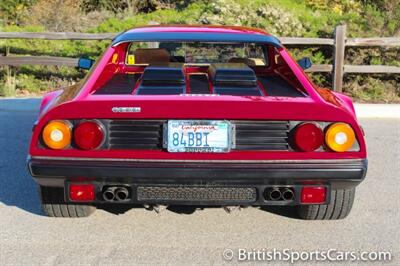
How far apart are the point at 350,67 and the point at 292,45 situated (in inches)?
46.5

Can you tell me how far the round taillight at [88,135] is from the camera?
3.43 m

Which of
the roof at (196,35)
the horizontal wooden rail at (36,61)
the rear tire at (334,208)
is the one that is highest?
the roof at (196,35)

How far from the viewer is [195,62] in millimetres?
5328

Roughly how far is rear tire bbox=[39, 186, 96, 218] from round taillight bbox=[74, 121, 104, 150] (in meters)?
0.61

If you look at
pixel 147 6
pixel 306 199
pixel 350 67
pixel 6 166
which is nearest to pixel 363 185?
pixel 306 199

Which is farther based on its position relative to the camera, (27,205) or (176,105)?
(27,205)

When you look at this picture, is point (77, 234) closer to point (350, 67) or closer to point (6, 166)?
point (6, 166)

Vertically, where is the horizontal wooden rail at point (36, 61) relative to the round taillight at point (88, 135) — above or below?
above

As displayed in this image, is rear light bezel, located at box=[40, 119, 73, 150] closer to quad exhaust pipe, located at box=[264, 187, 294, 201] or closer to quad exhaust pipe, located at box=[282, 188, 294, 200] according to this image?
quad exhaust pipe, located at box=[264, 187, 294, 201]

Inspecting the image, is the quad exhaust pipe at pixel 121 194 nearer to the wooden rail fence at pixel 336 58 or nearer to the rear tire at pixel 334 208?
the rear tire at pixel 334 208

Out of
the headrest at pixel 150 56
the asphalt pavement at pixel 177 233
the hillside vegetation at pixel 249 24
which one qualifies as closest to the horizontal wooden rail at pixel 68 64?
the hillside vegetation at pixel 249 24

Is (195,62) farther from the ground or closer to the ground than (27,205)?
farther from the ground

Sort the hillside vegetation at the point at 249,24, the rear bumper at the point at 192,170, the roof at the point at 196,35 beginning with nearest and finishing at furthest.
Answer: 1. the rear bumper at the point at 192,170
2. the roof at the point at 196,35
3. the hillside vegetation at the point at 249,24

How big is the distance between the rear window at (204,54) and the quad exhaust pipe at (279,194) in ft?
5.64
